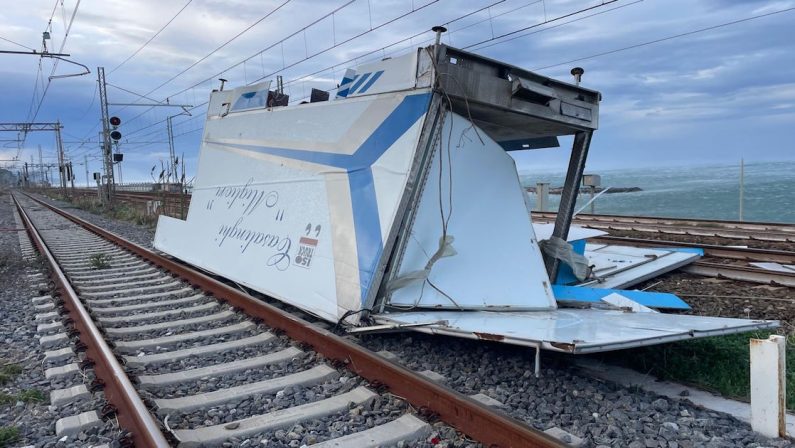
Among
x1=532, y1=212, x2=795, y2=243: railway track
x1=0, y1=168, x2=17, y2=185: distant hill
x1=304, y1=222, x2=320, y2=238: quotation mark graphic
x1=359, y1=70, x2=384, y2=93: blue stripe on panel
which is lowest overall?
x1=532, y1=212, x2=795, y2=243: railway track

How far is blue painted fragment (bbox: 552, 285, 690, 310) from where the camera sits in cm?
614

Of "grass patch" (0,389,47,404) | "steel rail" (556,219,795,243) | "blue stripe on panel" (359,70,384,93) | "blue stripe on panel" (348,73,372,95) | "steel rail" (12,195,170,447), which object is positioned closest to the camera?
"steel rail" (12,195,170,447)

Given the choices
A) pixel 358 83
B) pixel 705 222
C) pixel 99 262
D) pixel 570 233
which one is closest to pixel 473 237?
pixel 358 83

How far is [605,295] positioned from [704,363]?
1437 millimetres

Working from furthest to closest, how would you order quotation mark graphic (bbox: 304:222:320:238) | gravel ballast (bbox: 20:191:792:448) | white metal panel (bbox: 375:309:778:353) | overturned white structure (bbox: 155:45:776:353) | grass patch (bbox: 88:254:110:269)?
1. grass patch (bbox: 88:254:110:269)
2. quotation mark graphic (bbox: 304:222:320:238)
3. overturned white structure (bbox: 155:45:776:353)
4. white metal panel (bbox: 375:309:778:353)
5. gravel ballast (bbox: 20:191:792:448)

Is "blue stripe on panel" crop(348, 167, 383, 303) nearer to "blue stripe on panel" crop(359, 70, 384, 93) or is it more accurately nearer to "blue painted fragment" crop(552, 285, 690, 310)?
"blue stripe on panel" crop(359, 70, 384, 93)

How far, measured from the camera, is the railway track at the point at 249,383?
3.47m

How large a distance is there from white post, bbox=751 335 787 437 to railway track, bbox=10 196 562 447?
1614mm

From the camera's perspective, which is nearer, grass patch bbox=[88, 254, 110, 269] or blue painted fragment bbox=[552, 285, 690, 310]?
blue painted fragment bbox=[552, 285, 690, 310]

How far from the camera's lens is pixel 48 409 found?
414cm

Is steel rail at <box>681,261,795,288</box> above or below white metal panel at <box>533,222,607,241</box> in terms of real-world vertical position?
below

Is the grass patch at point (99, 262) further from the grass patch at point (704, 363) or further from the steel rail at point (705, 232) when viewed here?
the steel rail at point (705, 232)

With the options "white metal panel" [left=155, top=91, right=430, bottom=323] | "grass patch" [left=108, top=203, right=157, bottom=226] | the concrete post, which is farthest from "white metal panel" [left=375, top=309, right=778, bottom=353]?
"grass patch" [left=108, top=203, right=157, bottom=226]

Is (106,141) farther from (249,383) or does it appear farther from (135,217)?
(249,383)
